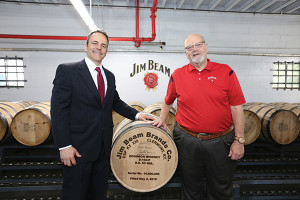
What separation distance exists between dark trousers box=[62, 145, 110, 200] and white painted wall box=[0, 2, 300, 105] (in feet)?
14.8

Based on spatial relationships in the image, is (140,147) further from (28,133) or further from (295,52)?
(295,52)

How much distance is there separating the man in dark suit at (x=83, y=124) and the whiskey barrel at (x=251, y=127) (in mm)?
2605

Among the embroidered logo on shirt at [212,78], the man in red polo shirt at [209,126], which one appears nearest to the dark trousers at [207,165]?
the man in red polo shirt at [209,126]

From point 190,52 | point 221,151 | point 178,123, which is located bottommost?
point 221,151

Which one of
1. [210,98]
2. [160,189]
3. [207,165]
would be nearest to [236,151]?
[207,165]

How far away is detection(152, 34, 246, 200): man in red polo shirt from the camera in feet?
5.21

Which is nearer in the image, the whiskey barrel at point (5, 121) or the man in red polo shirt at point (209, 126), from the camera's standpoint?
the man in red polo shirt at point (209, 126)

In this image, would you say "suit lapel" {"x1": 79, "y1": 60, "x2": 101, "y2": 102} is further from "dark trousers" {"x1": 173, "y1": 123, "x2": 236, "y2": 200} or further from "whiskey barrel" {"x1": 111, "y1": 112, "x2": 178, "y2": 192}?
"dark trousers" {"x1": 173, "y1": 123, "x2": 236, "y2": 200}

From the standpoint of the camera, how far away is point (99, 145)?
1.46 metres

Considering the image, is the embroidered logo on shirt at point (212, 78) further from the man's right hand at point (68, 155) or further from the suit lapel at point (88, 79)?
the man's right hand at point (68, 155)

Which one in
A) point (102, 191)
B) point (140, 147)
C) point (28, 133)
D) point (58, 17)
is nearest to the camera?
point (102, 191)

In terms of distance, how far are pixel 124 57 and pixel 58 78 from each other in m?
4.69

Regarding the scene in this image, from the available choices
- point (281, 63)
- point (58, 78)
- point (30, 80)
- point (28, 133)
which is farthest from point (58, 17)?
point (281, 63)

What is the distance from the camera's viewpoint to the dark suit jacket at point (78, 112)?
4.40ft
